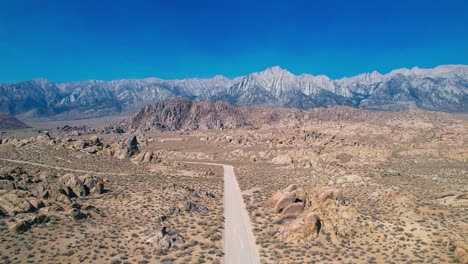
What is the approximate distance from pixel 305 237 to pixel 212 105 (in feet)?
562

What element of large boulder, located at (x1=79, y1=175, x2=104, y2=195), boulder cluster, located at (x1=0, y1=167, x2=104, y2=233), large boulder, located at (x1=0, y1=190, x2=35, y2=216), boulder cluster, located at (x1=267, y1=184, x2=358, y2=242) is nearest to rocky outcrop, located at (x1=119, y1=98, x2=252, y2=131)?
large boulder, located at (x1=79, y1=175, x2=104, y2=195)

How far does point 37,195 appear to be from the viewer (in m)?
33.2

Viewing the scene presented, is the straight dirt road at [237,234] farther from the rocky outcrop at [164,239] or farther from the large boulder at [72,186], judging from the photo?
the large boulder at [72,186]

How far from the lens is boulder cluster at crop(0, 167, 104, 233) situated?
2770 cm

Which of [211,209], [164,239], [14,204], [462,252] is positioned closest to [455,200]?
[462,252]

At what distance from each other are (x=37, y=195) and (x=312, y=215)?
3010 centimetres

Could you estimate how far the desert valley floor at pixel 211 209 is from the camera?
24219 millimetres

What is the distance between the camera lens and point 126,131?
175m

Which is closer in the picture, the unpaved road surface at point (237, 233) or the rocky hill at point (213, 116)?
the unpaved road surface at point (237, 233)

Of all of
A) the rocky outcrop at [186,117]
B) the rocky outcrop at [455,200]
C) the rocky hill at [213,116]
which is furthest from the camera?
the rocky outcrop at [186,117]

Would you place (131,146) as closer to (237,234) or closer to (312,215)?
(237,234)

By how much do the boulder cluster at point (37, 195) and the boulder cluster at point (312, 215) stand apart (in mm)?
21150

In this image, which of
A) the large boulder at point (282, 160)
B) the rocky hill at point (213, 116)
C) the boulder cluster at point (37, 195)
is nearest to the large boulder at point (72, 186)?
the boulder cluster at point (37, 195)

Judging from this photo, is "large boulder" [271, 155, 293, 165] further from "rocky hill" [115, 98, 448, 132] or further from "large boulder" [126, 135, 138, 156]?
"rocky hill" [115, 98, 448, 132]
